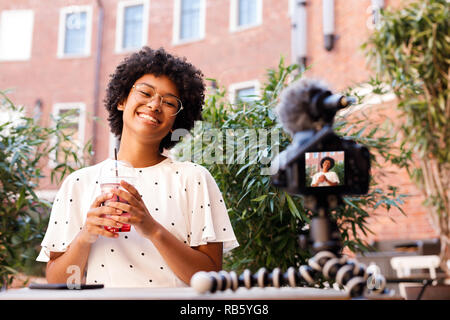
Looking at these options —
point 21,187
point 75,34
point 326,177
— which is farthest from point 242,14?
point 326,177

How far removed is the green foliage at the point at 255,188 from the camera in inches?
91.4

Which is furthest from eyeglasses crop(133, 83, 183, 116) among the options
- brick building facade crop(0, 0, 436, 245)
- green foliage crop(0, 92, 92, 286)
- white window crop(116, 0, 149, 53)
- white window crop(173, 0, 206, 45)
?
white window crop(116, 0, 149, 53)

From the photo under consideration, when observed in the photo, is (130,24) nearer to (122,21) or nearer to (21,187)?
(122,21)

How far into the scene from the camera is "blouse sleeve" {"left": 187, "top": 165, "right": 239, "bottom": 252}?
147 cm

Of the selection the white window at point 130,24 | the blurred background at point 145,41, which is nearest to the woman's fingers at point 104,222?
the blurred background at point 145,41

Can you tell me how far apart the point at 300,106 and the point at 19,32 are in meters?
12.9

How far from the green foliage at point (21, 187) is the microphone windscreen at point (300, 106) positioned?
84.4 inches

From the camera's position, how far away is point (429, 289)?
3682mm

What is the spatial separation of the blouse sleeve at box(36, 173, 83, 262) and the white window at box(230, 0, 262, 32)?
9.10m

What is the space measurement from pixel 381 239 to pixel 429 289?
2845 millimetres

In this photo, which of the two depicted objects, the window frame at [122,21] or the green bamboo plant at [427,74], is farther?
the window frame at [122,21]

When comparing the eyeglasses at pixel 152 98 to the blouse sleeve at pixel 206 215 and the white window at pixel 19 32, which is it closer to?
the blouse sleeve at pixel 206 215

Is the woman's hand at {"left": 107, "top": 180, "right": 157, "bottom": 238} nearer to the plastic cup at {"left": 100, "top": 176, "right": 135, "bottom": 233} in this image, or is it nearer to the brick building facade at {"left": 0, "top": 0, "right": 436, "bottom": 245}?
the plastic cup at {"left": 100, "top": 176, "right": 135, "bottom": 233}
